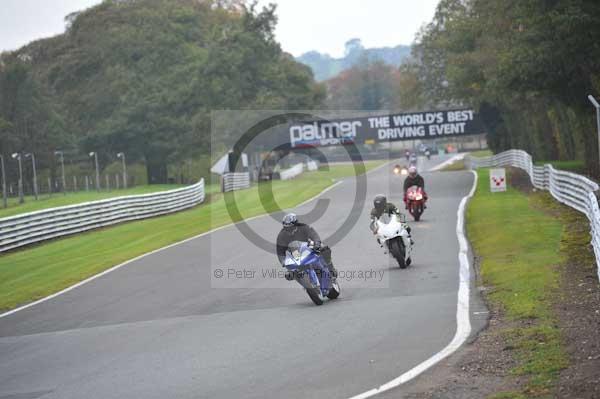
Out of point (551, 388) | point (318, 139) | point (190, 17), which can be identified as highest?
point (190, 17)

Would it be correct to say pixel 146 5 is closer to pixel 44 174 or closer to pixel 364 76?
pixel 44 174

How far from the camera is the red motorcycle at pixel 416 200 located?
88.9 ft

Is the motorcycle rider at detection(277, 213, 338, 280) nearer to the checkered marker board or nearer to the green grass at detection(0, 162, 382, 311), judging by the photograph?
the green grass at detection(0, 162, 382, 311)

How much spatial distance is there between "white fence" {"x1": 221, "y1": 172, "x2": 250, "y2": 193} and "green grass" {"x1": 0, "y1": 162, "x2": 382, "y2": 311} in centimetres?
1242

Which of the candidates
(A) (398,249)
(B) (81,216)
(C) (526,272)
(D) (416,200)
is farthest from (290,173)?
(C) (526,272)

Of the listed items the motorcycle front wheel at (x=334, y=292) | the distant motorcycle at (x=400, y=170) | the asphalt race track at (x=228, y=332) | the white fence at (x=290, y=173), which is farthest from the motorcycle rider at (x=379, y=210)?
the white fence at (x=290, y=173)

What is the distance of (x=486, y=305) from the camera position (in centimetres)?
1379

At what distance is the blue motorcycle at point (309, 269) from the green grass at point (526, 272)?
2762 mm

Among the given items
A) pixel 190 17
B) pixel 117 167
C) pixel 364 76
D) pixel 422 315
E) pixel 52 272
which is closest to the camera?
pixel 422 315

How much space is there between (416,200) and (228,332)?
1500 centimetres

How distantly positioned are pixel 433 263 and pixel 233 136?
54.5m

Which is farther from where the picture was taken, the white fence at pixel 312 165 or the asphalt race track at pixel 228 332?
the white fence at pixel 312 165

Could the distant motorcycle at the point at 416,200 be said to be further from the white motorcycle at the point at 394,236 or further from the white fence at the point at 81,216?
the white fence at the point at 81,216

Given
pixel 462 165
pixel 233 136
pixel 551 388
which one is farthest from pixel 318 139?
pixel 551 388
